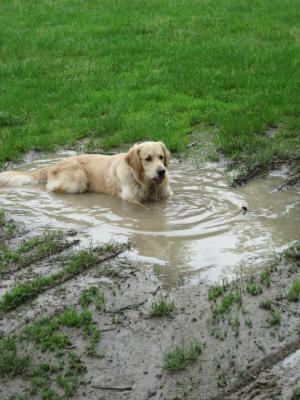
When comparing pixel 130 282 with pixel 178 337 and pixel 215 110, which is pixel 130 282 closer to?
pixel 178 337

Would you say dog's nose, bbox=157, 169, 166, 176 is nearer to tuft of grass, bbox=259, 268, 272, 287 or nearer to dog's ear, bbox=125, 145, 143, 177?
dog's ear, bbox=125, 145, 143, 177

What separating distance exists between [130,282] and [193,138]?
5366mm

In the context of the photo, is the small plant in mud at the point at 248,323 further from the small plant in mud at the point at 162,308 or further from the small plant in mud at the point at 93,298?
the small plant in mud at the point at 93,298

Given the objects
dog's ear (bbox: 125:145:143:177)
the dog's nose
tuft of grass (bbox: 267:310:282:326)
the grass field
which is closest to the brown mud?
tuft of grass (bbox: 267:310:282:326)

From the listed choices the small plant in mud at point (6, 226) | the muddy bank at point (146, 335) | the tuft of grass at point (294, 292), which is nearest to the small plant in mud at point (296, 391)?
the muddy bank at point (146, 335)

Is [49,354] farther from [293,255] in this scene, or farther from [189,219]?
[189,219]

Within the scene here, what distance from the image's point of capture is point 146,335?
5.59m

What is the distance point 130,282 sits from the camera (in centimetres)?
648

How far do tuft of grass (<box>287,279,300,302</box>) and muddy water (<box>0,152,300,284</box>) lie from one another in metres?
0.71

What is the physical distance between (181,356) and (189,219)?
3.30 m

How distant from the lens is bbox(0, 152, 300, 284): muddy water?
23.1 feet

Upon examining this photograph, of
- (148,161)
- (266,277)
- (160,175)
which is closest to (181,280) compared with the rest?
(266,277)

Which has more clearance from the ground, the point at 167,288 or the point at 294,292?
the point at 294,292

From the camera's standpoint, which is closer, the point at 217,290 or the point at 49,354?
the point at 49,354
